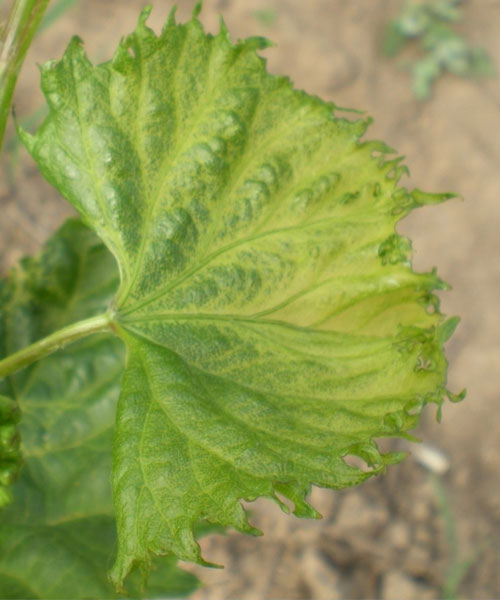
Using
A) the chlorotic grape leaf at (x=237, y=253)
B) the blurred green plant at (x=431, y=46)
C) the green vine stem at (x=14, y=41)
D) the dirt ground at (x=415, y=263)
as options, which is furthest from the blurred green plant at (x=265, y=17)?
the green vine stem at (x=14, y=41)

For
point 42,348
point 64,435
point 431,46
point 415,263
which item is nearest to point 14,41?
point 42,348

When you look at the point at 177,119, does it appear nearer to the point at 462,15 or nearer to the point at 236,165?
the point at 236,165

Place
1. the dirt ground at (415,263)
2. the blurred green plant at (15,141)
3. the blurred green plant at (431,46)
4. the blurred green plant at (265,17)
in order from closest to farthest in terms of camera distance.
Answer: the blurred green plant at (15,141) < the dirt ground at (415,263) < the blurred green plant at (265,17) < the blurred green plant at (431,46)

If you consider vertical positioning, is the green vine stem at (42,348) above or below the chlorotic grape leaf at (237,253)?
below

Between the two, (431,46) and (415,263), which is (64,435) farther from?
(431,46)

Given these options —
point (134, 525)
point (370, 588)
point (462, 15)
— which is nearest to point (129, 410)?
point (134, 525)

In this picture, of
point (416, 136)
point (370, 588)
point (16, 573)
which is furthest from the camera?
point (416, 136)

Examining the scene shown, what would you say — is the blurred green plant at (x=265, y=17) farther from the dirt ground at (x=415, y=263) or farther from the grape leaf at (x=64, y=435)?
the grape leaf at (x=64, y=435)
